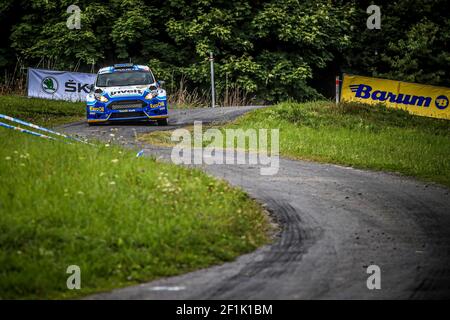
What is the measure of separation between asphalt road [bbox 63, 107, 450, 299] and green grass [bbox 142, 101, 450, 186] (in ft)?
5.46

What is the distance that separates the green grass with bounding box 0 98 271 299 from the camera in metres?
7.69

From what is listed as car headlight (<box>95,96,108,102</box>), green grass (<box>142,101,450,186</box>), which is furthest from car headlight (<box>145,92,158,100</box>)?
green grass (<box>142,101,450,186</box>)

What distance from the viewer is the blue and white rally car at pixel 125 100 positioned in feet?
70.5

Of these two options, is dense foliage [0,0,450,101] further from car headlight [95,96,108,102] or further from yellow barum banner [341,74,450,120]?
car headlight [95,96,108,102]

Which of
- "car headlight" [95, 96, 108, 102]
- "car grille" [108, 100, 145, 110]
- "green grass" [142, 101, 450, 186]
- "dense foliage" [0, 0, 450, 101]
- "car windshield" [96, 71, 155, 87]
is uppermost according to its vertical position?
"dense foliage" [0, 0, 450, 101]

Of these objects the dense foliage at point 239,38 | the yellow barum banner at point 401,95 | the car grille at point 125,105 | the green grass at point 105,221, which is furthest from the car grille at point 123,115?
the dense foliage at point 239,38

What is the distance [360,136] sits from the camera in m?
21.0

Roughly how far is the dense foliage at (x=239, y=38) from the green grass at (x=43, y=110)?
235 inches

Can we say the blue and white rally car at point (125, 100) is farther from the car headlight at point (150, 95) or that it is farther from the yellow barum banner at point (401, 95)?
the yellow barum banner at point (401, 95)

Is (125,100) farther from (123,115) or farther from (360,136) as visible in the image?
(360,136)

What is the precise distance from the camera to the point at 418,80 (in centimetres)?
3500

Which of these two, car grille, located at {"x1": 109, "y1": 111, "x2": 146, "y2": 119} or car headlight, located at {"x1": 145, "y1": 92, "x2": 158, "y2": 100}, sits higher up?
car headlight, located at {"x1": 145, "y1": 92, "x2": 158, "y2": 100}

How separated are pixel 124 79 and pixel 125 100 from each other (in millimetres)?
1154

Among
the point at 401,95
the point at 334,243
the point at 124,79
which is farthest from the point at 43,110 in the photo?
the point at 334,243
